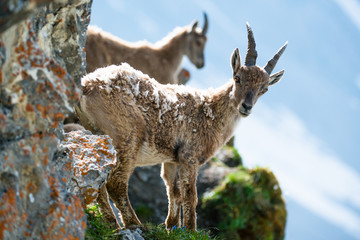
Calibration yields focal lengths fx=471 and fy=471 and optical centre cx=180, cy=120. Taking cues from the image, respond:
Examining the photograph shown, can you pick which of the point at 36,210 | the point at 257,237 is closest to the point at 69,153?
the point at 36,210

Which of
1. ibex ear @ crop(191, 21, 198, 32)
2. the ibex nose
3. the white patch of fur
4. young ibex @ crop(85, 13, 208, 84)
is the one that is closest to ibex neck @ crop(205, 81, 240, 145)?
the ibex nose

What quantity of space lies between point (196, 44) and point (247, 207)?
845cm

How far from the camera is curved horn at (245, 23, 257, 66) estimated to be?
954cm

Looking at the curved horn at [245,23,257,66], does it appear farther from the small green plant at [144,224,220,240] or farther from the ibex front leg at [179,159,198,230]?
the small green plant at [144,224,220,240]

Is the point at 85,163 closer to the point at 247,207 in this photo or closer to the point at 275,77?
the point at 275,77

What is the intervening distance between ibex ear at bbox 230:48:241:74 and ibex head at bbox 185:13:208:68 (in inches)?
384

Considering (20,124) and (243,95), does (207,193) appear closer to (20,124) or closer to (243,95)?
(243,95)

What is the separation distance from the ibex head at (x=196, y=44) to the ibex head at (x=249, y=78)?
987cm

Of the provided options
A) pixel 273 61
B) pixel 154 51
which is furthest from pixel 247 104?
pixel 154 51

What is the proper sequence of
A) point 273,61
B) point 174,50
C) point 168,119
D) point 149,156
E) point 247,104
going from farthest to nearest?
point 174,50 → point 273,61 → point 247,104 → point 168,119 → point 149,156

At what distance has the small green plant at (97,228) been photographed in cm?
593

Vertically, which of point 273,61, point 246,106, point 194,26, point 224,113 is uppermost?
point 273,61

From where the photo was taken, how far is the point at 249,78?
9.26 meters

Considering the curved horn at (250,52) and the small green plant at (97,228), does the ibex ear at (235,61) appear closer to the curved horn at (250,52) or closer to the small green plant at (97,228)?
the curved horn at (250,52)
